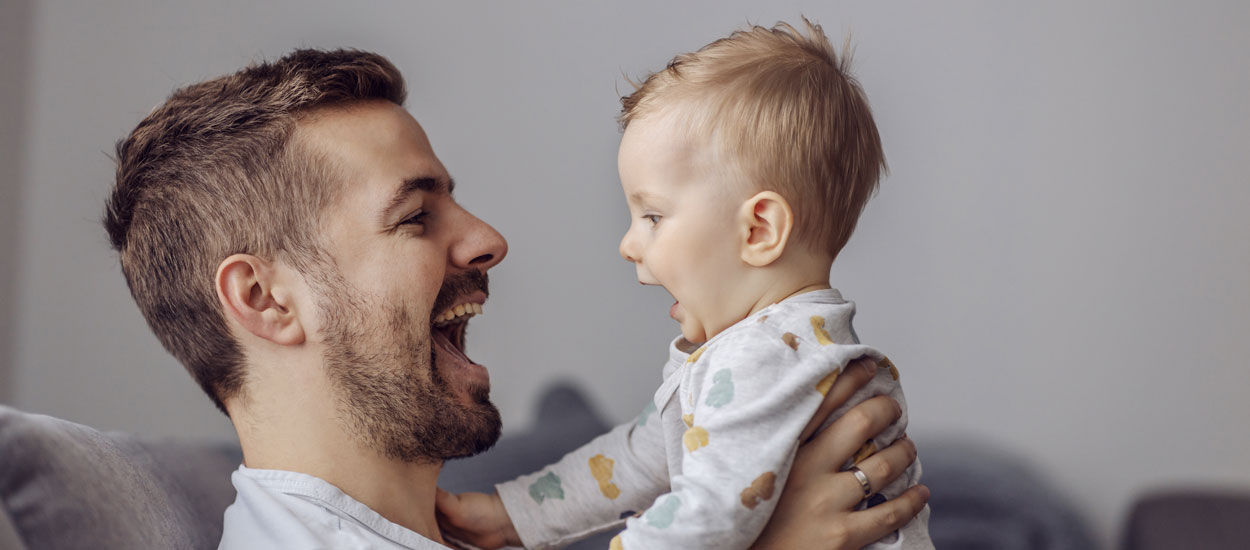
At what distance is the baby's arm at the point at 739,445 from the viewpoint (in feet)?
3.47

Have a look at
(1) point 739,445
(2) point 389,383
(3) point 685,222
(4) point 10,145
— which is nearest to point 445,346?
(2) point 389,383

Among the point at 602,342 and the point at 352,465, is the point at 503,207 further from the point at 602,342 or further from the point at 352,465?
the point at 352,465

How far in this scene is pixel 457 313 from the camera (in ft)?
5.02

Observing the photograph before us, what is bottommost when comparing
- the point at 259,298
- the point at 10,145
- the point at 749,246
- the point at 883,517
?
the point at 883,517

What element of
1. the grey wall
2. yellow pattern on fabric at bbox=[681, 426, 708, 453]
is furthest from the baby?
the grey wall

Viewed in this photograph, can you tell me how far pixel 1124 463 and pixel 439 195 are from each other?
187 cm

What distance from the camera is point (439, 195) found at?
1.52m

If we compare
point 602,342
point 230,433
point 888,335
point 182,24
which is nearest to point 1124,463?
point 888,335

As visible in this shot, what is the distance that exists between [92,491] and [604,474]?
697 millimetres

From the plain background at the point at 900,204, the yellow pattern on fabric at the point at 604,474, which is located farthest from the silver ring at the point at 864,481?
the plain background at the point at 900,204

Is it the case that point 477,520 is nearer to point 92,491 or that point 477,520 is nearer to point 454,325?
point 454,325

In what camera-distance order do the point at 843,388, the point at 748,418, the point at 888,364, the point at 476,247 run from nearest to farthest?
the point at 748,418
the point at 843,388
the point at 888,364
the point at 476,247

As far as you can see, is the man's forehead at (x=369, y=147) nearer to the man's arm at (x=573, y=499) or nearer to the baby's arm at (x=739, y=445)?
the man's arm at (x=573, y=499)

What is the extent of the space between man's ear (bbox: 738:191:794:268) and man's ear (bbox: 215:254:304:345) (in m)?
0.64
